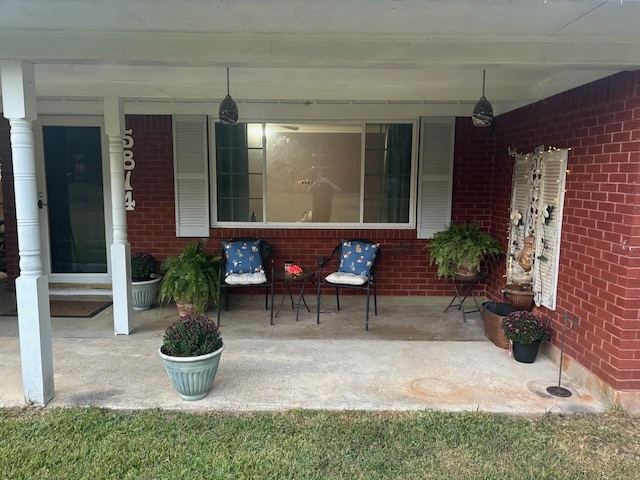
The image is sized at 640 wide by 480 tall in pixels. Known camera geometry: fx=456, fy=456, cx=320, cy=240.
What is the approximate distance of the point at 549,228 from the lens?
363 cm

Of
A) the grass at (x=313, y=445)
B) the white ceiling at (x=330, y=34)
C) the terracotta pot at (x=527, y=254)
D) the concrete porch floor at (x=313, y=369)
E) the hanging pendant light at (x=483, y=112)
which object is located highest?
the white ceiling at (x=330, y=34)

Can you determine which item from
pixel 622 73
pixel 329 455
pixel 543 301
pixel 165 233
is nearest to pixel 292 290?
pixel 165 233

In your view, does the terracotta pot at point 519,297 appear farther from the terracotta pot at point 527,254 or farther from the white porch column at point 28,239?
the white porch column at point 28,239

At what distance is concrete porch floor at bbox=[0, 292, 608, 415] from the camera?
2885 mm

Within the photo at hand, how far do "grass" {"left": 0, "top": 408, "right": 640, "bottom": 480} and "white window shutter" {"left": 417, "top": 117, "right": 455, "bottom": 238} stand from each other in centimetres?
271

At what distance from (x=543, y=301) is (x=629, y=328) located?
2.97ft

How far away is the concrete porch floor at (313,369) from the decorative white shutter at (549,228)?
56cm

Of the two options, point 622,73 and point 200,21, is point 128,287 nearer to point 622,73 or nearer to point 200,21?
point 200,21

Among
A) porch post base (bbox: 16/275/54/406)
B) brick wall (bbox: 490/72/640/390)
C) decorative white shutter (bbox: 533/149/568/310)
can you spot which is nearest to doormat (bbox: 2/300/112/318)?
porch post base (bbox: 16/275/54/406)

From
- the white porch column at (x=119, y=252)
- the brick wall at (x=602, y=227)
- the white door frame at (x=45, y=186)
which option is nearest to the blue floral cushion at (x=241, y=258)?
the white porch column at (x=119, y=252)

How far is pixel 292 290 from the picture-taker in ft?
17.3

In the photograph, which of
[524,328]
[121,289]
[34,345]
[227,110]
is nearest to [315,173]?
[227,110]

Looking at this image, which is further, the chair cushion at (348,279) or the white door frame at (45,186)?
the white door frame at (45,186)

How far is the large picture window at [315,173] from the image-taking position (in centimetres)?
513
